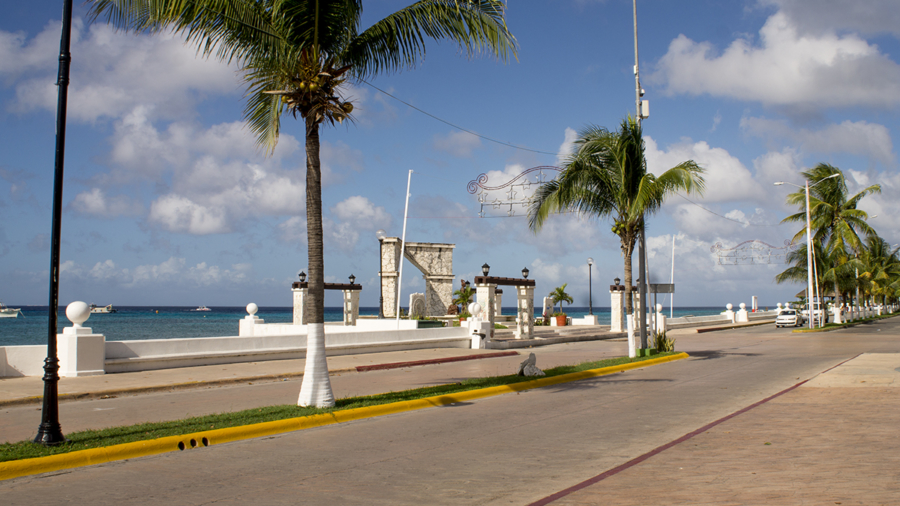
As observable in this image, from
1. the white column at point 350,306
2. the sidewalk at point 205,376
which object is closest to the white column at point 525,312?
the sidewalk at point 205,376

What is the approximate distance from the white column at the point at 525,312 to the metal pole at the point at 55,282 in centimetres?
2419

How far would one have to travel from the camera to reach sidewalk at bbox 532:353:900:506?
5.84 m

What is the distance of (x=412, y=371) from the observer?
61.7 ft

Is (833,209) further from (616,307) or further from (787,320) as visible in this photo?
(616,307)

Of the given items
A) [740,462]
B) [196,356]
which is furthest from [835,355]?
[196,356]

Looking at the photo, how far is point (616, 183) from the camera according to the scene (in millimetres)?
20969

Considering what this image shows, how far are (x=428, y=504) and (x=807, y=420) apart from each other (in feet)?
21.9

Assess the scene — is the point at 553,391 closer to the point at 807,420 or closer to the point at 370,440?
the point at 807,420

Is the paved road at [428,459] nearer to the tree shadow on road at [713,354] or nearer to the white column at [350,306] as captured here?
the tree shadow on road at [713,354]

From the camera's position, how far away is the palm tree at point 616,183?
66.9ft

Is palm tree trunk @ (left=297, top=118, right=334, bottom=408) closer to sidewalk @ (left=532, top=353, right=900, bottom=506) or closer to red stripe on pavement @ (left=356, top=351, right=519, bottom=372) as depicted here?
sidewalk @ (left=532, top=353, right=900, bottom=506)

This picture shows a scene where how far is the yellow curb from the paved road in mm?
203

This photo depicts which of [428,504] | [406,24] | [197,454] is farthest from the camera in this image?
[406,24]

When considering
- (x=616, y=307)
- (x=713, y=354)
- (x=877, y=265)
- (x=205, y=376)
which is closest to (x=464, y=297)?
(x=616, y=307)
